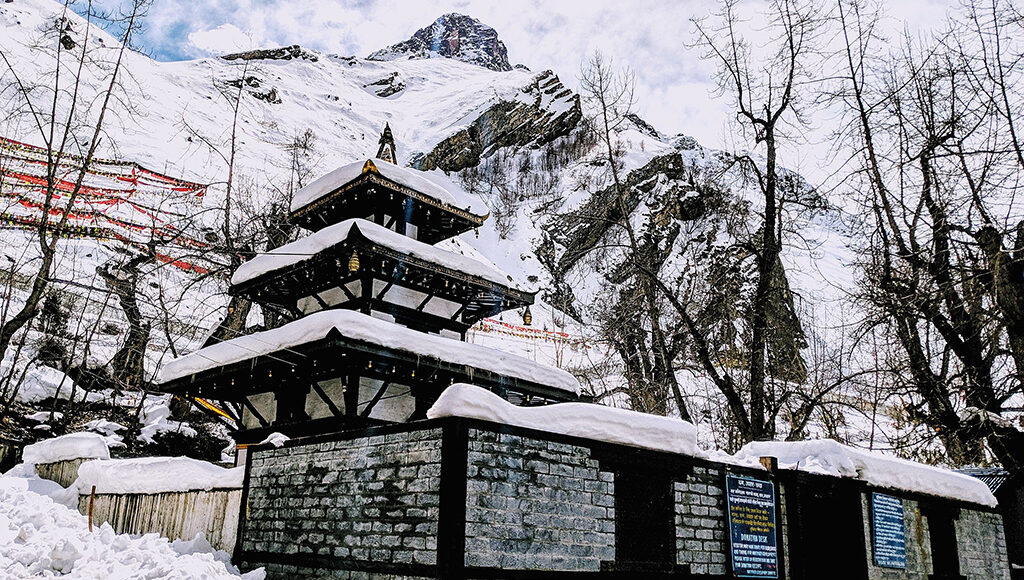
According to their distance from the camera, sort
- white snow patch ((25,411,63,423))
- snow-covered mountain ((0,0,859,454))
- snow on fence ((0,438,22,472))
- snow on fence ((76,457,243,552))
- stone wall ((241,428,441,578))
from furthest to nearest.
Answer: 1. snow-covered mountain ((0,0,859,454))
2. white snow patch ((25,411,63,423))
3. snow on fence ((0,438,22,472))
4. snow on fence ((76,457,243,552))
5. stone wall ((241,428,441,578))

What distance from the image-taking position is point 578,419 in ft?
27.6

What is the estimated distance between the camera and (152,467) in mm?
11047

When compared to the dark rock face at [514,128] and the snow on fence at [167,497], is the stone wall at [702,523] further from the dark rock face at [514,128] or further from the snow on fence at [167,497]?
the dark rock face at [514,128]

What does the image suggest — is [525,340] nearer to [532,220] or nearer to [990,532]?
[532,220]

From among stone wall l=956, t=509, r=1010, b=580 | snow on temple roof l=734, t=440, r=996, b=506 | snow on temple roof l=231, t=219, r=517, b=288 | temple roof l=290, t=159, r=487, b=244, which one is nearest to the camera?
snow on temple roof l=734, t=440, r=996, b=506

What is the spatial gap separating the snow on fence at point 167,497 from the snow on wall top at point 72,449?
457 mm

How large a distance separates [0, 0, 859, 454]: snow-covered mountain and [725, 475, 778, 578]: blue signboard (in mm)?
19630

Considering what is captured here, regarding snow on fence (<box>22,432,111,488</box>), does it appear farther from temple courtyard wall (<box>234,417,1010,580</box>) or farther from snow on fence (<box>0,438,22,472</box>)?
temple courtyard wall (<box>234,417,1010,580</box>)

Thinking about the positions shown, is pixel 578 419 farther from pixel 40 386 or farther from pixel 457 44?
pixel 457 44

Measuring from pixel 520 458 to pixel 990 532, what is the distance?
10913mm

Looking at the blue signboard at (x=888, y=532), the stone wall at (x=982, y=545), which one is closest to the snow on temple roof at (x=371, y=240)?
the blue signboard at (x=888, y=532)

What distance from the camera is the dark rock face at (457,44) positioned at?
365ft

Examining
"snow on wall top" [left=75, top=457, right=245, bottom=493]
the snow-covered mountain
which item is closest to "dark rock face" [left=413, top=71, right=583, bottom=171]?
the snow-covered mountain

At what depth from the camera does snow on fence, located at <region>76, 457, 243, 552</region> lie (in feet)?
33.2
